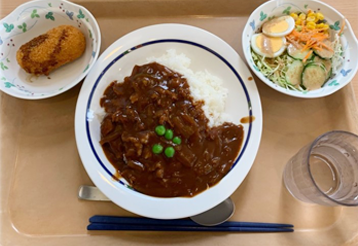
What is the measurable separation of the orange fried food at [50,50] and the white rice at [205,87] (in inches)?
27.0

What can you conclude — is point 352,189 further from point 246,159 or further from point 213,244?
point 213,244

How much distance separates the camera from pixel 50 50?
227 centimetres

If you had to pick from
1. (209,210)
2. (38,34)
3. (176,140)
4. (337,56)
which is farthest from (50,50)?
(337,56)

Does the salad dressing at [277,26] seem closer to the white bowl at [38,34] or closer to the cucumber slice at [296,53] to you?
the cucumber slice at [296,53]

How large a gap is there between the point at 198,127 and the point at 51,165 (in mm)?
1287

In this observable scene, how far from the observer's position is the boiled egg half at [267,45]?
2.26m

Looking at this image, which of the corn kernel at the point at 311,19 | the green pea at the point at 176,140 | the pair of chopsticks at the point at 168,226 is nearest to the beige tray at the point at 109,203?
the pair of chopsticks at the point at 168,226

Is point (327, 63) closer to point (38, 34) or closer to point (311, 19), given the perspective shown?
point (311, 19)

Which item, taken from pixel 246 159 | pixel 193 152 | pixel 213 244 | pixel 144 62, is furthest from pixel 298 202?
pixel 144 62

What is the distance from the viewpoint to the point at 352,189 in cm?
188

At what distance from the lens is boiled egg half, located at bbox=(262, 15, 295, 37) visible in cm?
228

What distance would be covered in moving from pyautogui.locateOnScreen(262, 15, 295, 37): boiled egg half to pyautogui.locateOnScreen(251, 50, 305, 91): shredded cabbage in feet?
0.63

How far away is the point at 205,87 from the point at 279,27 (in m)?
0.85

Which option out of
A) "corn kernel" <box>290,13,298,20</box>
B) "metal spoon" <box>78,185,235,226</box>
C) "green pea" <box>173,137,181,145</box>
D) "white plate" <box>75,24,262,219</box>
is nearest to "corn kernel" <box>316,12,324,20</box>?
"corn kernel" <box>290,13,298,20</box>
